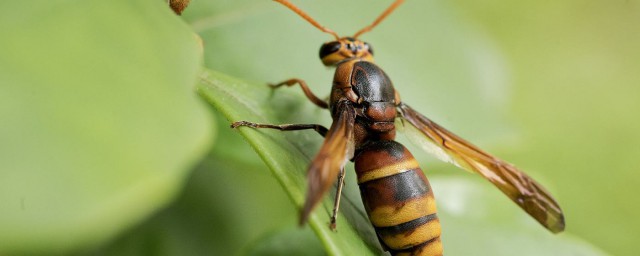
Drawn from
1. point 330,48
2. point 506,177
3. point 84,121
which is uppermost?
point 84,121

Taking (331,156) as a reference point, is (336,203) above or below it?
below

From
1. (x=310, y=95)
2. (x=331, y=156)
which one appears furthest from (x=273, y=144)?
(x=310, y=95)

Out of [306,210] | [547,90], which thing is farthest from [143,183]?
[547,90]

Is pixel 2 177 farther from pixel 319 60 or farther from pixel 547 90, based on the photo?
pixel 547 90

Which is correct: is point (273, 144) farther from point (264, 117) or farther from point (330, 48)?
point (330, 48)

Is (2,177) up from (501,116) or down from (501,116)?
up

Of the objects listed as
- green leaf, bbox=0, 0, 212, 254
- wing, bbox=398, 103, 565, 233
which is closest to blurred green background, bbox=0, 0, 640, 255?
green leaf, bbox=0, 0, 212, 254
